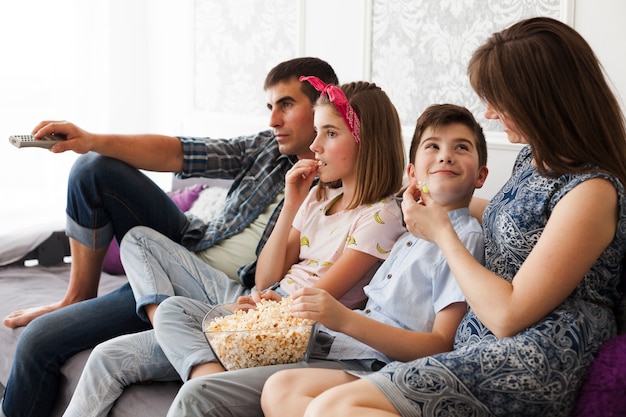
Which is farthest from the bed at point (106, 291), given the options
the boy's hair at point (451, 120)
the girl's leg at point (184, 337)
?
the boy's hair at point (451, 120)

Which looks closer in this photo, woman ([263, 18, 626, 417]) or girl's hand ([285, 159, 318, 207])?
woman ([263, 18, 626, 417])

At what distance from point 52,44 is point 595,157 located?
372 cm

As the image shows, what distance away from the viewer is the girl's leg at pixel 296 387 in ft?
5.07

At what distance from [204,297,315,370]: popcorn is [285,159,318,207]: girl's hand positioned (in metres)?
0.49

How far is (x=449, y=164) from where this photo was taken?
6.03ft

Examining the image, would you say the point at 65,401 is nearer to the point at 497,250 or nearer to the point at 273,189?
the point at 273,189

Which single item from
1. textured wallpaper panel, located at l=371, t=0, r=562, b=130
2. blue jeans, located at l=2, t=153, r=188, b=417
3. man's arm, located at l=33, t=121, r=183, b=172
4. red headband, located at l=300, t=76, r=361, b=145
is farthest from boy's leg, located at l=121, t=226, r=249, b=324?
textured wallpaper panel, located at l=371, t=0, r=562, b=130

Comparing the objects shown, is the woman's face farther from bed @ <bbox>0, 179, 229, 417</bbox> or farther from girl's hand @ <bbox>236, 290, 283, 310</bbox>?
bed @ <bbox>0, 179, 229, 417</bbox>

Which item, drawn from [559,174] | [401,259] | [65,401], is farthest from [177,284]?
[559,174]

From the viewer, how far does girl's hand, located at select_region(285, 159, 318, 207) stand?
2191 millimetres

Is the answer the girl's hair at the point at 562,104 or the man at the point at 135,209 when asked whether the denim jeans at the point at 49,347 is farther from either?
the girl's hair at the point at 562,104

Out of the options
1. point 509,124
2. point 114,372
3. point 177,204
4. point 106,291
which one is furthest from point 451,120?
point 177,204

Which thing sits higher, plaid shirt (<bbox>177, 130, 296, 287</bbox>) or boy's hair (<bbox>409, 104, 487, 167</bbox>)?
boy's hair (<bbox>409, 104, 487, 167</bbox>)

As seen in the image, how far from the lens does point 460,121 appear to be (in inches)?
74.5
